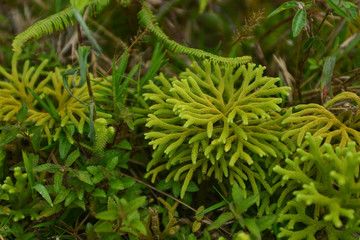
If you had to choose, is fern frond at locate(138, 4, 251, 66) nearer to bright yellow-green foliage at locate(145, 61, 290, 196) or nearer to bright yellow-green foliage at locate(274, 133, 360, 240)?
bright yellow-green foliage at locate(145, 61, 290, 196)

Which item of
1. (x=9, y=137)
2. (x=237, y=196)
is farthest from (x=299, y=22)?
(x=9, y=137)

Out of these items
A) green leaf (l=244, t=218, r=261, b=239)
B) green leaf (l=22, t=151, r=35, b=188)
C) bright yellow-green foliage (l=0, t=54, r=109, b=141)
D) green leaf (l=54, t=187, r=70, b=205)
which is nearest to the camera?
green leaf (l=244, t=218, r=261, b=239)

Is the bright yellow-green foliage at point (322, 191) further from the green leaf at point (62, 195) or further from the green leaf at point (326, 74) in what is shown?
the green leaf at point (62, 195)

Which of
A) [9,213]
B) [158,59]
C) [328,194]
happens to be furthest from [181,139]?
[9,213]

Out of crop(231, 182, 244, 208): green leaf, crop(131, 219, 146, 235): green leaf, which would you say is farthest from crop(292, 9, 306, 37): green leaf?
crop(131, 219, 146, 235): green leaf

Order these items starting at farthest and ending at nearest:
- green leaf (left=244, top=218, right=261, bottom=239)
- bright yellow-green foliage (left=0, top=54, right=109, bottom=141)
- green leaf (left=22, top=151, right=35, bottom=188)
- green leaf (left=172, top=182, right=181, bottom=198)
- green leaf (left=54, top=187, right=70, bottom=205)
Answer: bright yellow-green foliage (left=0, top=54, right=109, bottom=141), green leaf (left=172, top=182, right=181, bottom=198), green leaf (left=22, top=151, right=35, bottom=188), green leaf (left=54, top=187, right=70, bottom=205), green leaf (left=244, top=218, right=261, bottom=239)
